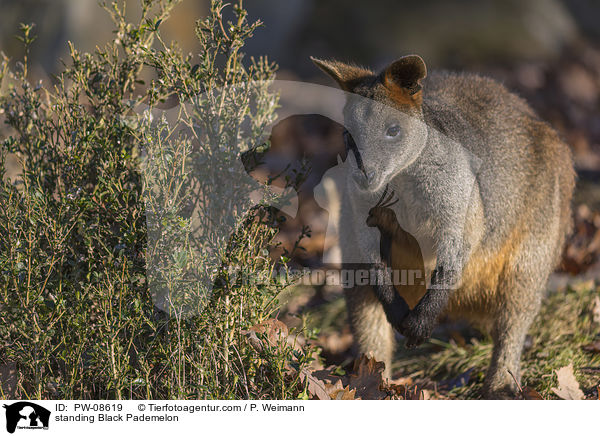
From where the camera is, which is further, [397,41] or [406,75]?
[397,41]

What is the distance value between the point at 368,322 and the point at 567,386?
1.27m

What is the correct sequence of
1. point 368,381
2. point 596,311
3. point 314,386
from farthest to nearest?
point 596,311 → point 368,381 → point 314,386

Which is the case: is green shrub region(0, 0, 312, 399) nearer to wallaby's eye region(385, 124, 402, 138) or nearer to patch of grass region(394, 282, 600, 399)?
wallaby's eye region(385, 124, 402, 138)

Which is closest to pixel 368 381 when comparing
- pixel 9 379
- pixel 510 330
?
pixel 510 330

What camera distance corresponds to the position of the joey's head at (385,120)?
11.4 ft

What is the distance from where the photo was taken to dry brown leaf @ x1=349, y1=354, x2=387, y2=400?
3754 mm

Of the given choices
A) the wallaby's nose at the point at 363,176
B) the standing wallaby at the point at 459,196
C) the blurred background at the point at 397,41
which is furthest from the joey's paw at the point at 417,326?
the blurred background at the point at 397,41

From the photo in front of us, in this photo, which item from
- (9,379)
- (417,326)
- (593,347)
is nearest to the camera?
(9,379)

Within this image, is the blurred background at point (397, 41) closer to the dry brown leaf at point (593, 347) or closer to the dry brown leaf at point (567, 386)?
the dry brown leaf at point (593, 347)

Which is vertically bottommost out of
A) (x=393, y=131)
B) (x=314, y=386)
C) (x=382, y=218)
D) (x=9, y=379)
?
(x=314, y=386)

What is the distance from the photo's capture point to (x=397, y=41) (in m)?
10.0

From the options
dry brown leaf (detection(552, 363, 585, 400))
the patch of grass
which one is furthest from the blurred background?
dry brown leaf (detection(552, 363, 585, 400))

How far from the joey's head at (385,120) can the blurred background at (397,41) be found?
418cm
